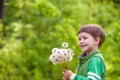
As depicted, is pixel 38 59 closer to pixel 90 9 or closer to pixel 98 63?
pixel 90 9

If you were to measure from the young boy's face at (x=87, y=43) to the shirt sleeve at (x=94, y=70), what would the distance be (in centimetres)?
15

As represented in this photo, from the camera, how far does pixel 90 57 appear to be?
4875mm

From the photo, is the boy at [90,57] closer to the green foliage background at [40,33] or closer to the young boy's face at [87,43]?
the young boy's face at [87,43]

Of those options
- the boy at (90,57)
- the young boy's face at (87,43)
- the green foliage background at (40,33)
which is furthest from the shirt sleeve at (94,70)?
the green foliage background at (40,33)

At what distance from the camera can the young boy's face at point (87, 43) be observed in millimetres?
4930

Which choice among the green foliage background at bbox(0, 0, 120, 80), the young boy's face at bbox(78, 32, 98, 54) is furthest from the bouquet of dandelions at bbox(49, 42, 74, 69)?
the green foliage background at bbox(0, 0, 120, 80)

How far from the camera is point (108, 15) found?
1733 centimetres

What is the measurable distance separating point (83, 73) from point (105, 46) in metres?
6.53

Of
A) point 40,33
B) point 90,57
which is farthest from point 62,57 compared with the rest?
point 40,33

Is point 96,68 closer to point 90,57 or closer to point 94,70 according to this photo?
point 94,70

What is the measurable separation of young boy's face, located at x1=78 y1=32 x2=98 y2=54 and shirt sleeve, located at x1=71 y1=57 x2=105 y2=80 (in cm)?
15

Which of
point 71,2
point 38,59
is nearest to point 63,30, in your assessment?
point 38,59

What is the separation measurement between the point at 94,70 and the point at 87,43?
0.31m

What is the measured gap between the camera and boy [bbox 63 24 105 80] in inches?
187
